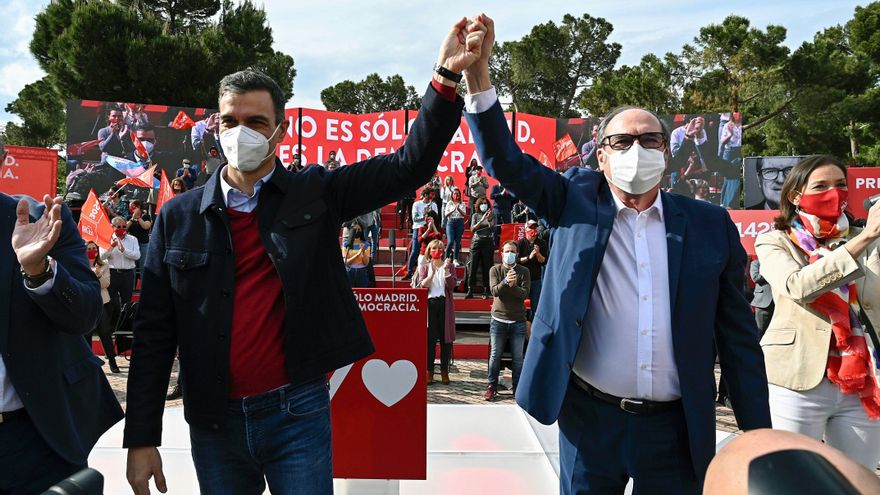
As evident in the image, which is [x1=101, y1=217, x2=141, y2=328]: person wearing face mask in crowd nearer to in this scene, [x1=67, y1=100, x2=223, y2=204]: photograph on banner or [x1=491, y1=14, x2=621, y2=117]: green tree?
[x1=67, y1=100, x2=223, y2=204]: photograph on banner

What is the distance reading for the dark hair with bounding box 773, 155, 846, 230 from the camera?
9.10 feet

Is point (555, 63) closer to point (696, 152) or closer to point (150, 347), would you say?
point (696, 152)

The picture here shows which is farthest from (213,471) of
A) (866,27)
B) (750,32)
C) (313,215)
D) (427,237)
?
(866,27)

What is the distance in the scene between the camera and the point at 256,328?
5.91 feet

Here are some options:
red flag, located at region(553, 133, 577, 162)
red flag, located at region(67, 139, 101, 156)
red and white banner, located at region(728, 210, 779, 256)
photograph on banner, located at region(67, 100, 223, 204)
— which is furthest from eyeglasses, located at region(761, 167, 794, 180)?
red flag, located at region(67, 139, 101, 156)

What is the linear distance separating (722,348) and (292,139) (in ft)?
57.8

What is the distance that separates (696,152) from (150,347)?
61.2 feet

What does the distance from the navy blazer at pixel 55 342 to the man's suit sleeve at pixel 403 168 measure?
2.57 ft

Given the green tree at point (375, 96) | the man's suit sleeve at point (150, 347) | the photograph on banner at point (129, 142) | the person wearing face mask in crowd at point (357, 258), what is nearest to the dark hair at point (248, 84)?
the man's suit sleeve at point (150, 347)

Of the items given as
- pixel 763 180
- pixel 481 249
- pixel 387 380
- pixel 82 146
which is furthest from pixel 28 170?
pixel 763 180

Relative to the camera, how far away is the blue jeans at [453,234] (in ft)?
46.3

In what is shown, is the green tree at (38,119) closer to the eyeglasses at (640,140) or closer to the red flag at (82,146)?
the red flag at (82,146)

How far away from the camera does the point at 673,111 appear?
34.5m

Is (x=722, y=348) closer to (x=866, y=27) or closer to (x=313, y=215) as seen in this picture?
(x=313, y=215)
